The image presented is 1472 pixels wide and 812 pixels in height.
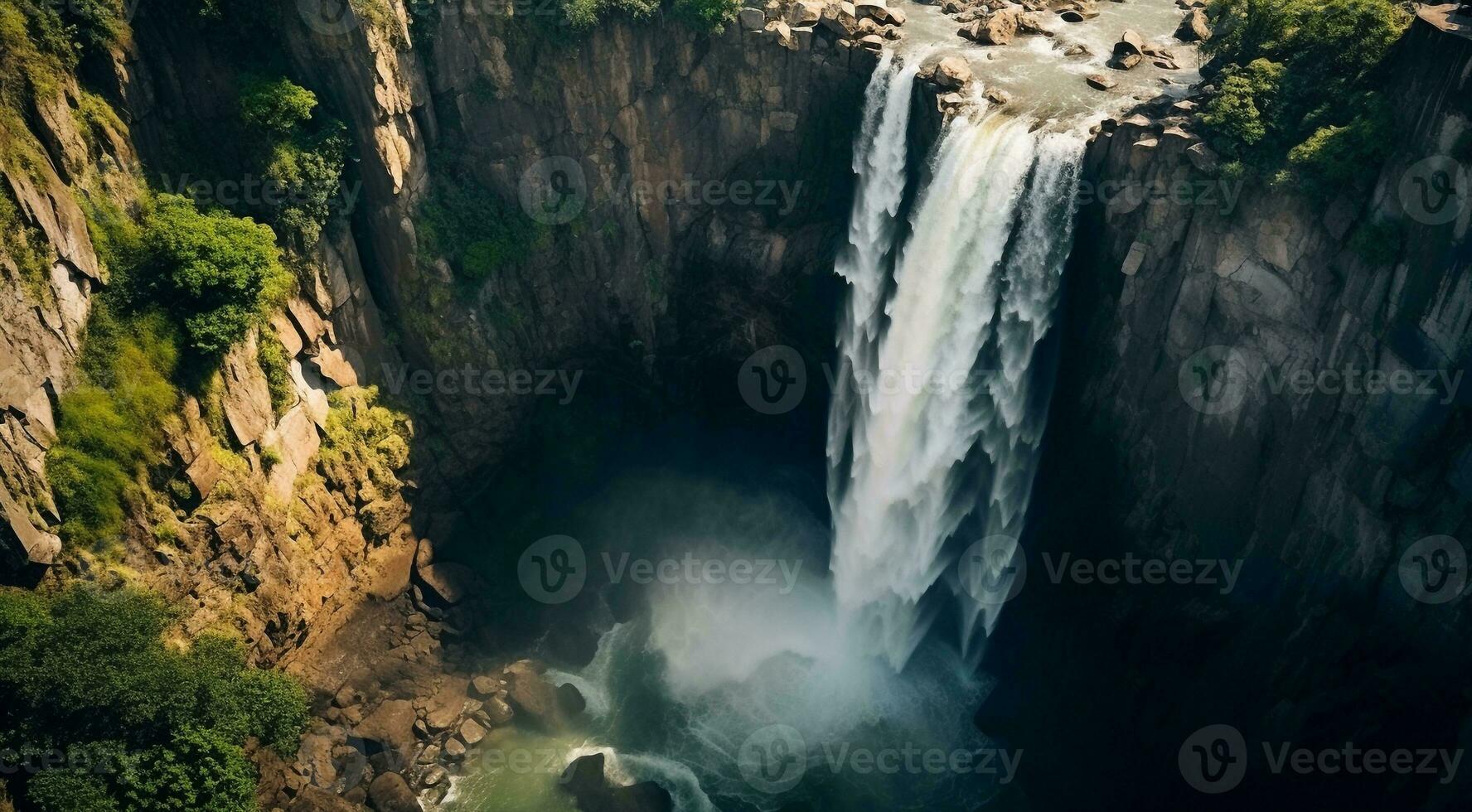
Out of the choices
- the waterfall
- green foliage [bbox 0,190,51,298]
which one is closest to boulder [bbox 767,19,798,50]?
the waterfall

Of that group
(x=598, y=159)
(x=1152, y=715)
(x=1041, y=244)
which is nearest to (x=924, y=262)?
(x=1041, y=244)

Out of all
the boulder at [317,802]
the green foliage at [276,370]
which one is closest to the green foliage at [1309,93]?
the green foliage at [276,370]

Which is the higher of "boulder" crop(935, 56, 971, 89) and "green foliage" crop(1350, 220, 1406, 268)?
"boulder" crop(935, 56, 971, 89)

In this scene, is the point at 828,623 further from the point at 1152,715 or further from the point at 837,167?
the point at 837,167

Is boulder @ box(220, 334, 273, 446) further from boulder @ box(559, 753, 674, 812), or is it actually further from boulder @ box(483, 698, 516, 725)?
boulder @ box(559, 753, 674, 812)

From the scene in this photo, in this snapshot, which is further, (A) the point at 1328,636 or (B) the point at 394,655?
(B) the point at 394,655
